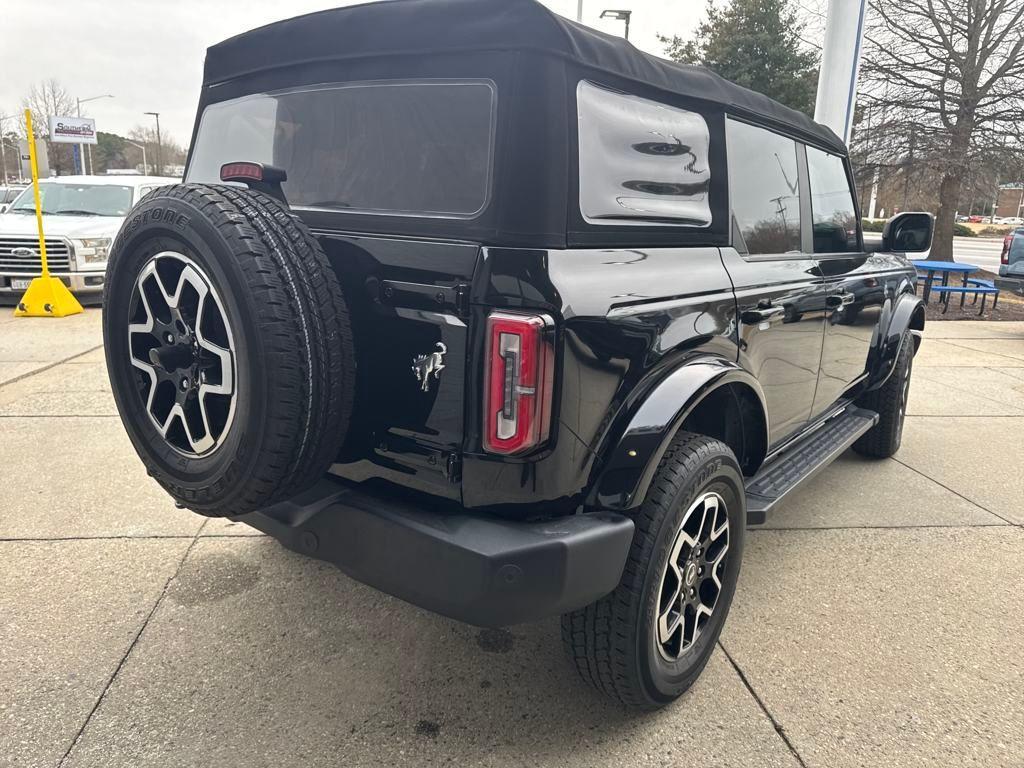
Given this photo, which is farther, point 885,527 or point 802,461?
point 885,527

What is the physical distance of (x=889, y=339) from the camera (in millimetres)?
4121

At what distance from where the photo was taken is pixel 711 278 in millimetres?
2363

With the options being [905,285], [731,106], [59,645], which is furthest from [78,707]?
[905,285]

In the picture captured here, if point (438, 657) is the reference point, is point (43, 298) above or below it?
above

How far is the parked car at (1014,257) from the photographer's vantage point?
10.0 meters

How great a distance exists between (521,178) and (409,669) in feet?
5.40

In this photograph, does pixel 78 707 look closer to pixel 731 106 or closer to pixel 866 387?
pixel 731 106

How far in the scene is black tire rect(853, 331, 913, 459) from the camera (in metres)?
4.47

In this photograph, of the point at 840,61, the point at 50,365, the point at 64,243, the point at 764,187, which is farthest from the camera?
the point at 64,243

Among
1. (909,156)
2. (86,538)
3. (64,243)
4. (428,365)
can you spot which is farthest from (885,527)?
(909,156)

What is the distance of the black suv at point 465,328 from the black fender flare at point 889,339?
1961mm

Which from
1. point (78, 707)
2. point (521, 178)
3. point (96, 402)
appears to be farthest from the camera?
point (96, 402)

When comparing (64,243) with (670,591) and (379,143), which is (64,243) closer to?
(379,143)

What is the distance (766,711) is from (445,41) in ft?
7.24
